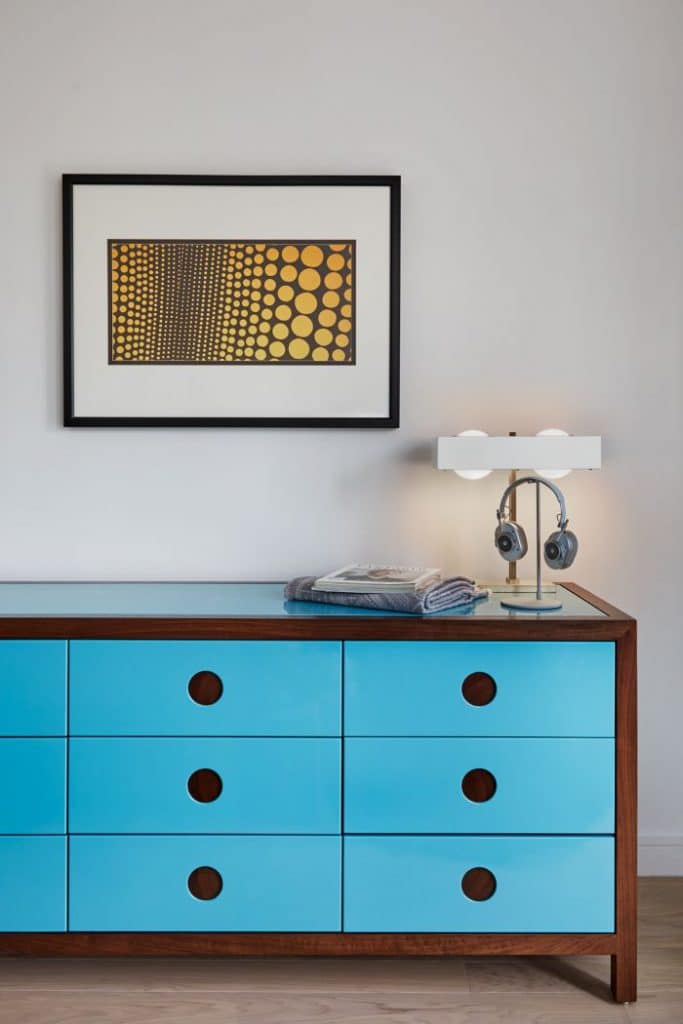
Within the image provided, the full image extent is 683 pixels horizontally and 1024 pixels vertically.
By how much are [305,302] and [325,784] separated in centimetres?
120

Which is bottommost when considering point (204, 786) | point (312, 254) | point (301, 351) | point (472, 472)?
point (204, 786)

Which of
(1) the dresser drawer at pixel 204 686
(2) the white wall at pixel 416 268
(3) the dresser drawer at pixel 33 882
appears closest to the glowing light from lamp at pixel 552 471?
(2) the white wall at pixel 416 268

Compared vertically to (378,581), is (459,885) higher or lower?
lower

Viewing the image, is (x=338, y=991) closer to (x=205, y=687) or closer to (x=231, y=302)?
(x=205, y=687)

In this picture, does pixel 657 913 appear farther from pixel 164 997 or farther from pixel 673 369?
pixel 673 369

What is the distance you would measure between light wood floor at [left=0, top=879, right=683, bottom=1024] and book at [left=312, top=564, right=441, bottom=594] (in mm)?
835

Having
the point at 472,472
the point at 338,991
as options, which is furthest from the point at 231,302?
the point at 338,991

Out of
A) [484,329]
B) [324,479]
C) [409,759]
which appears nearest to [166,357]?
[324,479]

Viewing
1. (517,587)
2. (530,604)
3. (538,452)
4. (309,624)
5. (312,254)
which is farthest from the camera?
(312,254)

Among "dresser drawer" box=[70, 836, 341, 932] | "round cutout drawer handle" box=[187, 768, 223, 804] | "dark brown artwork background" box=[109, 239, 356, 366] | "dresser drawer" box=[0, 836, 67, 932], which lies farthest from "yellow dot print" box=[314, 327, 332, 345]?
"dresser drawer" box=[0, 836, 67, 932]

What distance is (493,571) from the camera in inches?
95.5

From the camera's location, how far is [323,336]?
238 cm

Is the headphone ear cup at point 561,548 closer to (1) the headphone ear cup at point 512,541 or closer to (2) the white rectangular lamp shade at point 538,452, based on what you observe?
(1) the headphone ear cup at point 512,541

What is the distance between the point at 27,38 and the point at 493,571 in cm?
182
